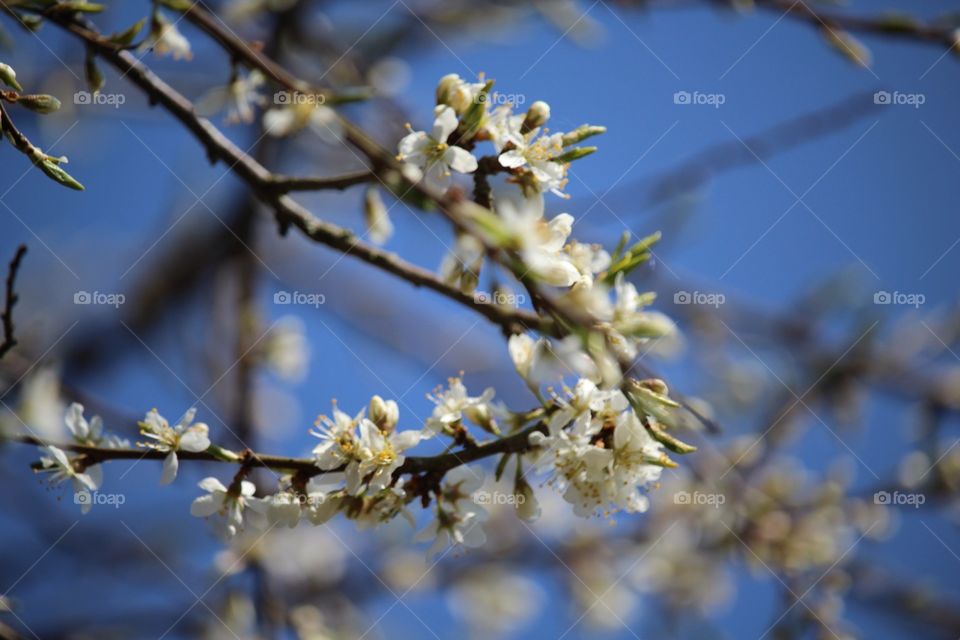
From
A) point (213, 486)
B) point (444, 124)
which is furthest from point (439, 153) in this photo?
point (213, 486)

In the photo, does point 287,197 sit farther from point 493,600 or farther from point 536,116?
point 493,600

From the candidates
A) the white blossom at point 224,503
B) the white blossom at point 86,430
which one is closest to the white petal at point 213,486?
the white blossom at point 224,503

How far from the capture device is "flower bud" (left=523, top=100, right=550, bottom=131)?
1.34 metres

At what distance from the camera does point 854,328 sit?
283 centimetres

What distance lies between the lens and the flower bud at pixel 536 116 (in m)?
1.34

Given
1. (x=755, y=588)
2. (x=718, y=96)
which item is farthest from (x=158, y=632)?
(x=755, y=588)

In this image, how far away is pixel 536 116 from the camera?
135 centimetres

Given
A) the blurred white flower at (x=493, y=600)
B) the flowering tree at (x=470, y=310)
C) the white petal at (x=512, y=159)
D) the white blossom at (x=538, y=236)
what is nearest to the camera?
the white blossom at (x=538, y=236)

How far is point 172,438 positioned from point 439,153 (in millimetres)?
626

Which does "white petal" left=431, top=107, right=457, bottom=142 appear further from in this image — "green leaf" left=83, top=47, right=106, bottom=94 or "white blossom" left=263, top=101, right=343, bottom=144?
"green leaf" left=83, top=47, right=106, bottom=94

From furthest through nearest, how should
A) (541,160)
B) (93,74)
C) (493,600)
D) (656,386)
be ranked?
(493,600) < (93,74) < (541,160) < (656,386)

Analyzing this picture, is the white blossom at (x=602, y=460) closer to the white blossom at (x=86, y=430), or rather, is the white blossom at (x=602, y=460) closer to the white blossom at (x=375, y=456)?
the white blossom at (x=375, y=456)

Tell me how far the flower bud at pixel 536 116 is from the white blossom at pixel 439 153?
0.12 metres

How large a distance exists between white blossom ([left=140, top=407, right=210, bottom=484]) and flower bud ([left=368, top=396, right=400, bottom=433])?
26cm
